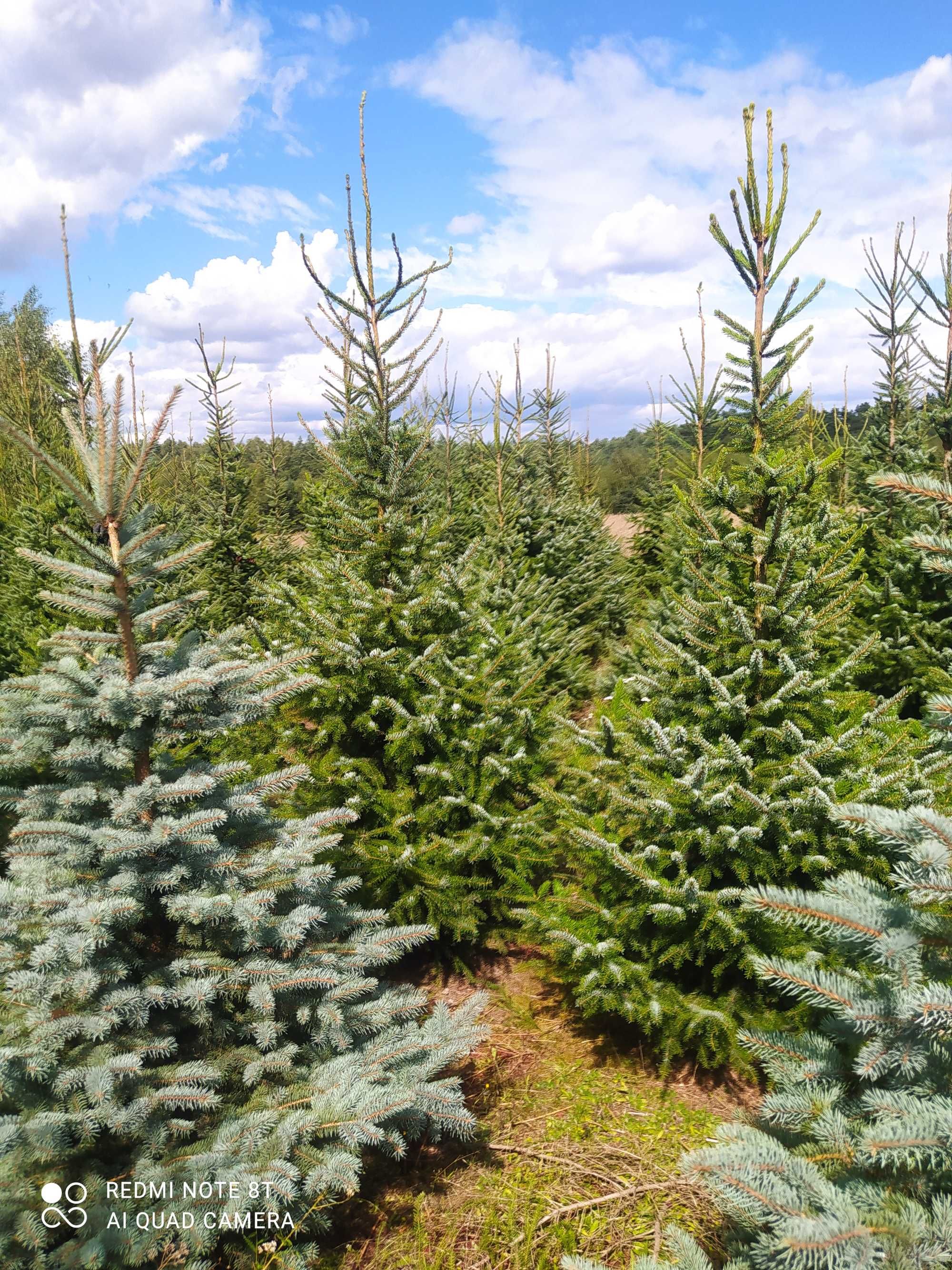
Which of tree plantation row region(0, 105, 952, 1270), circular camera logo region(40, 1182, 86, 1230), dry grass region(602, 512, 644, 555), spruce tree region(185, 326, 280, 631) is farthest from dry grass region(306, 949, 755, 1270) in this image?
dry grass region(602, 512, 644, 555)

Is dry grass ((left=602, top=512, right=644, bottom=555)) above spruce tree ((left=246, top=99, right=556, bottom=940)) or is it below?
above

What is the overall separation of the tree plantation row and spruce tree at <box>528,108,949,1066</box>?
0.08ft

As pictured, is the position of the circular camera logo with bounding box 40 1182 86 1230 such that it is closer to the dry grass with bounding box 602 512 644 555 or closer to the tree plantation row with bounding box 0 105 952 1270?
the tree plantation row with bounding box 0 105 952 1270

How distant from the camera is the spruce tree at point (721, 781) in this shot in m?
3.38

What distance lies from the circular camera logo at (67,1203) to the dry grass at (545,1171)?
1006 millimetres

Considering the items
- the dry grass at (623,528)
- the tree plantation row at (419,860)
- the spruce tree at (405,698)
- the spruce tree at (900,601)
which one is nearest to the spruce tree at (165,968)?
the tree plantation row at (419,860)

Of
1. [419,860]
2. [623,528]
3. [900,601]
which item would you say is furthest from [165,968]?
[623,528]

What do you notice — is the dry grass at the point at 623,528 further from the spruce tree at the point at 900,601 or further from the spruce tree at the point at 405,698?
the spruce tree at the point at 405,698

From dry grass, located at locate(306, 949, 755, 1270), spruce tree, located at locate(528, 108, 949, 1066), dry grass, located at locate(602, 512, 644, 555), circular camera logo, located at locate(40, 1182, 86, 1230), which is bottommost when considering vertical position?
dry grass, located at locate(306, 949, 755, 1270)

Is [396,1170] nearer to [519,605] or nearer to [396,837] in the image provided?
[396,837]

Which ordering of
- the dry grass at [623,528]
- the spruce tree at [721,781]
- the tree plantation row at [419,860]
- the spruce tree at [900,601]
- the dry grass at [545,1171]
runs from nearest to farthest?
the tree plantation row at [419,860] < the dry grass at [545,1171] < the spruce tree at [721,781] < the spruce tree at [900,601] < the dry grass at [623,528]

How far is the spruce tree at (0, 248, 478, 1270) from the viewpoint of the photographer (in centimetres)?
229

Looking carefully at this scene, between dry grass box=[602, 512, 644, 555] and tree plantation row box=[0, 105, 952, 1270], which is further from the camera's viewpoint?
dry grass box=[602, 512, 644, 555]

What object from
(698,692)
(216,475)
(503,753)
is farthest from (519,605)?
(216,475)
